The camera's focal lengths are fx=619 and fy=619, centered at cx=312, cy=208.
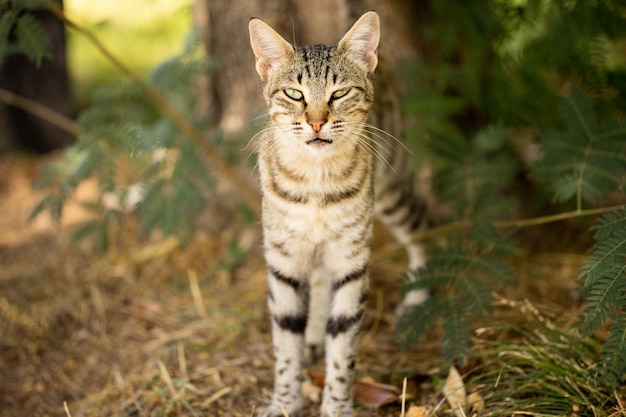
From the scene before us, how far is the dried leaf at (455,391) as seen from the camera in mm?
3018

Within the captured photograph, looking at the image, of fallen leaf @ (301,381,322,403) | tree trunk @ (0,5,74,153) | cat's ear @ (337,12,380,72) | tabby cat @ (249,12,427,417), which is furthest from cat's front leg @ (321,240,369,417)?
Answer: tree trunk @ (0,5,74,153)

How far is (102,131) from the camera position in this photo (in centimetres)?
425

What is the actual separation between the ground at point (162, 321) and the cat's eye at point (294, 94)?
60.6 inches

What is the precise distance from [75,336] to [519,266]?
3.39 m

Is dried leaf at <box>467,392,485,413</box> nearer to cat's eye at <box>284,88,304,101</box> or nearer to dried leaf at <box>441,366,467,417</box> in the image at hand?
dried leaf at <box>441,366,467,417</box>

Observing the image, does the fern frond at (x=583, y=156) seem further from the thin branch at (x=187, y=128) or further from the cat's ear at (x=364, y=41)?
the thin branch at (x=187, y=128)

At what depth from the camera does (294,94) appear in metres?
3.09

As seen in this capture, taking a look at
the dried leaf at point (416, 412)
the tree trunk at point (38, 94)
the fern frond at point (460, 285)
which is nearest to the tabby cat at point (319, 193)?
the dried leaf at point (416, 412)

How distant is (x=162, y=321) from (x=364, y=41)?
244 cm

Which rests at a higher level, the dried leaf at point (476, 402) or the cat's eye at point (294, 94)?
the cat's eye at point (294, 94)

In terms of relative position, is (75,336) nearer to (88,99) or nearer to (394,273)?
(394,273)

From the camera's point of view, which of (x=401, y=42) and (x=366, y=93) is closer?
(x=366, y=93)

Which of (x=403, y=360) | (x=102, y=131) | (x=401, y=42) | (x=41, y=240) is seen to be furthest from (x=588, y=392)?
(x=41, y=240)

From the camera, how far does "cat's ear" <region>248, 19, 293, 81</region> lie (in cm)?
311
